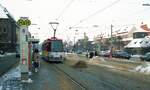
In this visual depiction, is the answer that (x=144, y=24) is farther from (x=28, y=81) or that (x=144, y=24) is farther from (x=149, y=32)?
(x=28, y=81)

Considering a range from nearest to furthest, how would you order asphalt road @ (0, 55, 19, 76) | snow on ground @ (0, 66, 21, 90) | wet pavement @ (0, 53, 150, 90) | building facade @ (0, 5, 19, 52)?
1. snow on ground @ (0, 66, 21, 90)
2. wet pavement @ (0, 53, 150, 90)
3. asphalt road @ (0, 55, 19, 76)
4. building facade @ (0, 5, 19, 52)

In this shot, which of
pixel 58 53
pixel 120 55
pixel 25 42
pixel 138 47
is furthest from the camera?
pixel 138 47

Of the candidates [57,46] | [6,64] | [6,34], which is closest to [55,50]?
[57,46]

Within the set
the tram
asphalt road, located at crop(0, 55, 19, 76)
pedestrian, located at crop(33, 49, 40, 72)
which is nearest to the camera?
pedestrian, located at crop(33, 49, 40, 72)

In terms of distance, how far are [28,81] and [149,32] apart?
481ft

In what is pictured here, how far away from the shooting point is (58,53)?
54.8 meters

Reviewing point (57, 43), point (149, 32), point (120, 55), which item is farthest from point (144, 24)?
point (57, 43)

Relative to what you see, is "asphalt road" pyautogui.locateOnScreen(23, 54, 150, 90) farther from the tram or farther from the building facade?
the building facade

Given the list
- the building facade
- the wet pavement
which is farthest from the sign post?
the building facade

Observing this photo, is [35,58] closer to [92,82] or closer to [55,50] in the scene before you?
[92,82]

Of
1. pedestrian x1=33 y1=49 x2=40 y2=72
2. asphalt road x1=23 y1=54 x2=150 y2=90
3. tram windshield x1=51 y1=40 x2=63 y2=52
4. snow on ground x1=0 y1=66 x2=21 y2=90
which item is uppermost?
tram windshield x1=51 y1=40 x2=63 y2=52

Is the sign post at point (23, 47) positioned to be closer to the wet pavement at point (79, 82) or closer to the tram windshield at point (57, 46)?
the wet pavement at point (79, 82)

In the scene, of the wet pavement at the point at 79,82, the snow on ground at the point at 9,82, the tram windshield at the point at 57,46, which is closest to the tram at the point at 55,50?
the tram windshield at the point at 57,46

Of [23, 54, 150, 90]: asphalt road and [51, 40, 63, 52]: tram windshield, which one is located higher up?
[51, 40, 63, 52]: tram windshield
